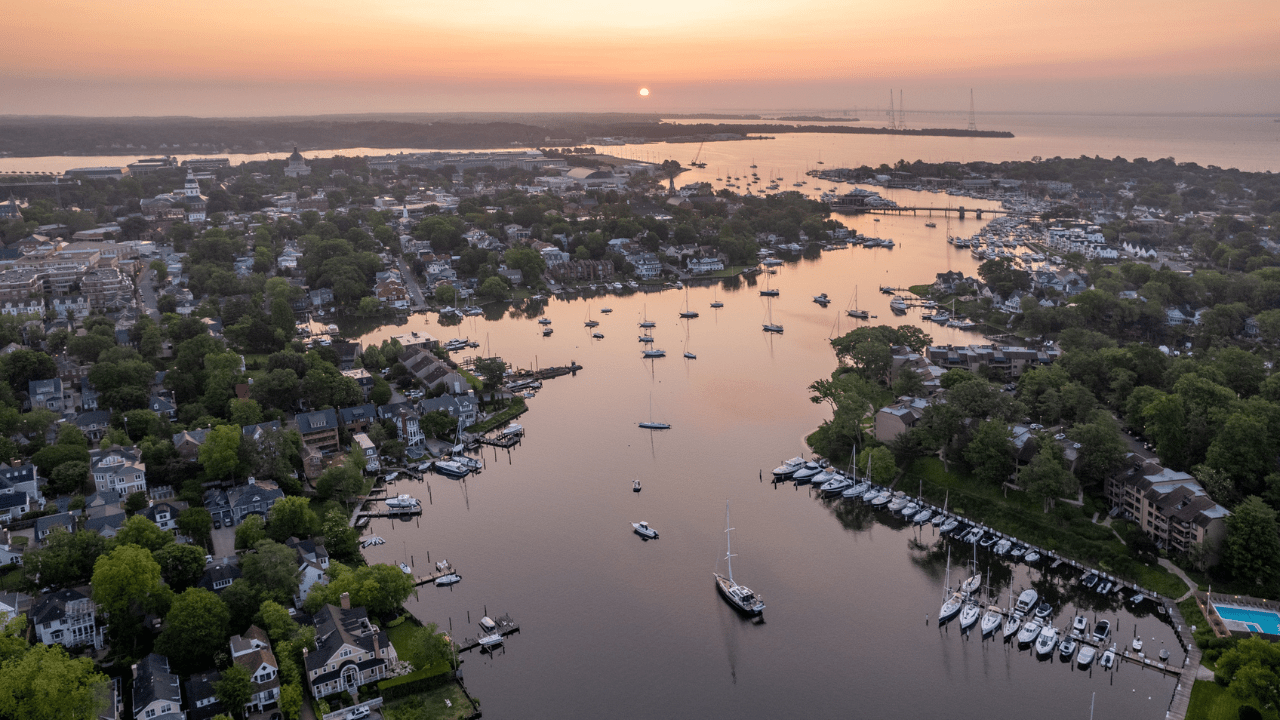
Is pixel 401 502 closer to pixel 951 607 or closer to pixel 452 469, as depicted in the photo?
pixel 452 469

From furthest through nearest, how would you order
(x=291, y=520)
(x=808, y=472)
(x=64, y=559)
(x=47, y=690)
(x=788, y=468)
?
(x=788, y=468) → (x=808, y=472) → (x=291, y=520) → (x=64, y=559) → (x=47, y=690)

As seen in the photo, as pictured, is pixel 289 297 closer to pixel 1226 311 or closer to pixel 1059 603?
pixel 1059 603

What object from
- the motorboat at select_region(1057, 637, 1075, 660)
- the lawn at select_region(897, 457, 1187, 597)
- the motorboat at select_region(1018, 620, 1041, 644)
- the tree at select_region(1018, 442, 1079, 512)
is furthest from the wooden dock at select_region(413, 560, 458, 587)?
the tree at select_region(1018, 442, 1079, 512)

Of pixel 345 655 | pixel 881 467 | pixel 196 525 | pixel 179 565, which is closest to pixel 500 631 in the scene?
pixel 345 655

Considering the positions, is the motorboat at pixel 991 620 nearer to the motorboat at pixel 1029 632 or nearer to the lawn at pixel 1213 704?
the motorboat at pixel 1029 632

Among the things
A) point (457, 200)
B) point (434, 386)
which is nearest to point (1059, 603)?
point (434, 386)

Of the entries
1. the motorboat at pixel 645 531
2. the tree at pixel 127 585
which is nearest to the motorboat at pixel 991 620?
the motorboat at pixel 645 531
